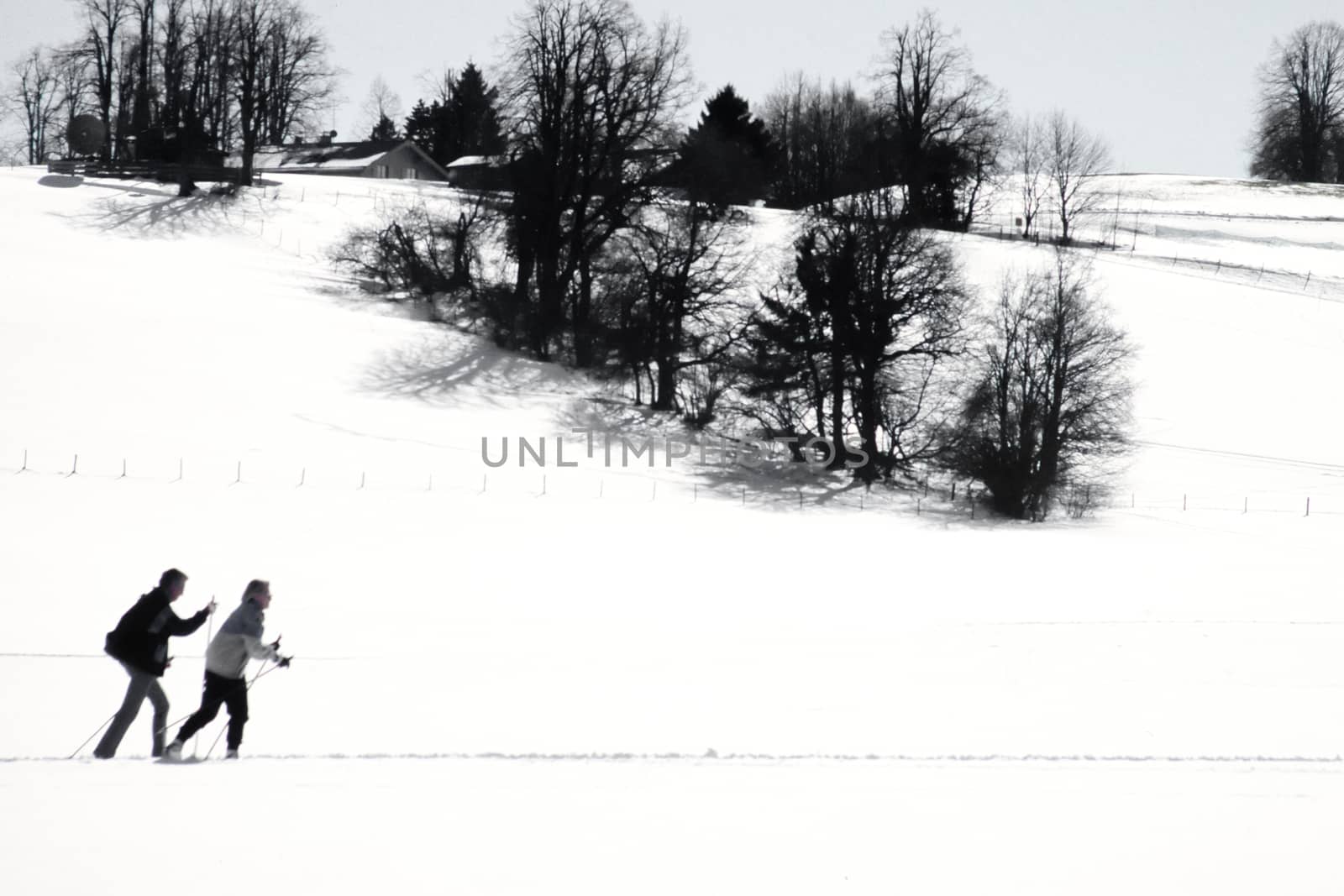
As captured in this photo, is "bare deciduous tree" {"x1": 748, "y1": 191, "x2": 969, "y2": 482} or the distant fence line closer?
the distant fence line

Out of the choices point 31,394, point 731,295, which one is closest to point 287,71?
point 731,295

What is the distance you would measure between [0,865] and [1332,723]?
42.1ft

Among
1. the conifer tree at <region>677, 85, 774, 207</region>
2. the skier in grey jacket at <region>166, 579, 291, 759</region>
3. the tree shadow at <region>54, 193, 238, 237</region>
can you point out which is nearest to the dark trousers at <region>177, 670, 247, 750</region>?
the skier in grey jacket at <region>166, 579, 291, 759</region>

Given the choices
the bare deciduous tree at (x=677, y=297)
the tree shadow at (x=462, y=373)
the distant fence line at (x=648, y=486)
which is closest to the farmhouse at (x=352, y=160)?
the tree shadow at (x=462, y=373)

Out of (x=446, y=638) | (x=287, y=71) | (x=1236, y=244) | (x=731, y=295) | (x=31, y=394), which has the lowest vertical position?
(x=446, y=638)

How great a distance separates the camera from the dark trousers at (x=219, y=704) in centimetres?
933

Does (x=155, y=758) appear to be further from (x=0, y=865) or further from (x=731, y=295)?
(x=731, y=295)

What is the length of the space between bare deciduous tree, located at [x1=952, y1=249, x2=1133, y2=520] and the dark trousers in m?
24.4

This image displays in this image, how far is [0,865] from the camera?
689cm

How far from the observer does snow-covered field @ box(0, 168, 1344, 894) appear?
7.54 meters

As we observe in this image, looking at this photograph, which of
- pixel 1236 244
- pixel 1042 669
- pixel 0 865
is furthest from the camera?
pixel 1236 244

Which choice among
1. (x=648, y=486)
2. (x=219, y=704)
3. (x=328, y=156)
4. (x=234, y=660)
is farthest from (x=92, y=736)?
(x=328, y=156)

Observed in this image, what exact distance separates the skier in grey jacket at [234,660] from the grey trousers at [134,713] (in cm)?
23

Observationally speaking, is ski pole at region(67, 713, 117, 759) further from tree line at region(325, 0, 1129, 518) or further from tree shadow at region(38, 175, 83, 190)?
tree shadow at region(38, 175, 83, 190)
